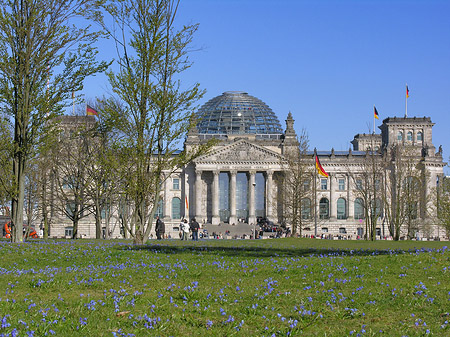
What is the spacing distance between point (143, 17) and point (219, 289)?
1941 cm

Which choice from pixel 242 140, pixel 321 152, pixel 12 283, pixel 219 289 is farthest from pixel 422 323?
pixel 321 152

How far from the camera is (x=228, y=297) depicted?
41.8 ft

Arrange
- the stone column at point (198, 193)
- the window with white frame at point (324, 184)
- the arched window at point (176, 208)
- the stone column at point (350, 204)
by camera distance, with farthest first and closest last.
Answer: the window with white frame at point (324, 184)
the arched window at point (176, 208)
the stone column at point (350, 204)
the stone column at point (198, 193)

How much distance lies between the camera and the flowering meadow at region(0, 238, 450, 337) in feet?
33.2

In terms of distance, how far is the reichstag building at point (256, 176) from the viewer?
117m

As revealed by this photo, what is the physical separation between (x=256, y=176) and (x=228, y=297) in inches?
4454

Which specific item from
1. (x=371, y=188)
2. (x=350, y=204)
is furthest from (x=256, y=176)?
(x=371, y=188)

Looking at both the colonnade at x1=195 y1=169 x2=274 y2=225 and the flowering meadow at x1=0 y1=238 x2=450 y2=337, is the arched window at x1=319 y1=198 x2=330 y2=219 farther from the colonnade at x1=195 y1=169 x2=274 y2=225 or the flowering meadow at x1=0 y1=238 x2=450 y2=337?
the flowering meadow at x1=0 y1=238 x2=450 y2=337

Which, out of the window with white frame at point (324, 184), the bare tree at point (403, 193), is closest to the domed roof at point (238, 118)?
Answer: the window with white frame at point (324, 184)

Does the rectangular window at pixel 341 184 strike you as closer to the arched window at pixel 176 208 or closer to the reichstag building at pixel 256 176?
the reichstag building at pixel 256 176

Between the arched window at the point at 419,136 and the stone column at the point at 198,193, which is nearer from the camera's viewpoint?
the stone column at the point at 198,193

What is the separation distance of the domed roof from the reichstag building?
20cm

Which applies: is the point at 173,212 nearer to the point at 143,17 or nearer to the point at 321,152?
the point at 321,152

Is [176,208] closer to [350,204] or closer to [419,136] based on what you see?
[350,204]
